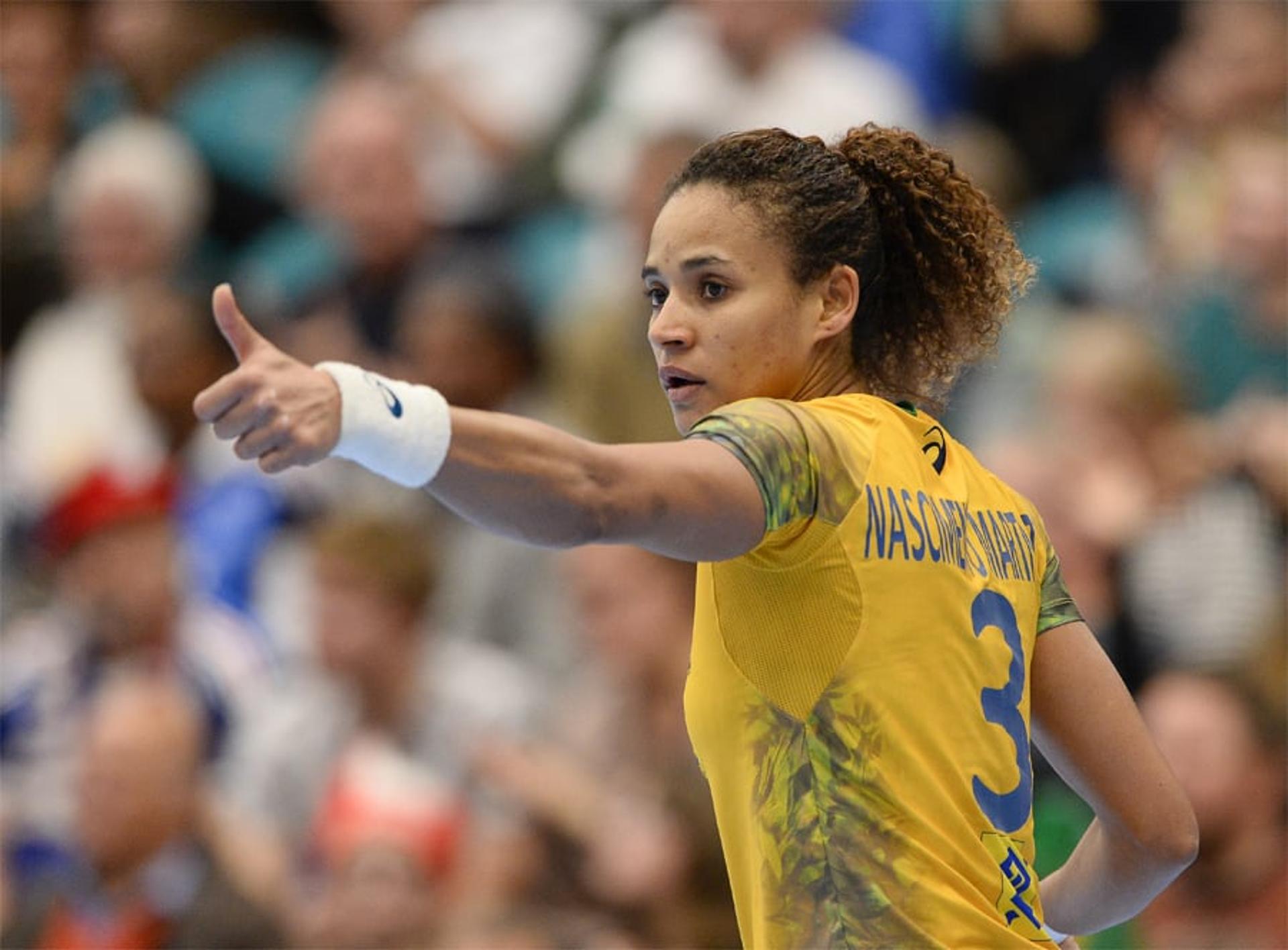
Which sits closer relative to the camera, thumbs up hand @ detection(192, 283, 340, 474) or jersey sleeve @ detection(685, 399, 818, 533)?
thumbs up hand @ detection(192, 283, 340, 474)

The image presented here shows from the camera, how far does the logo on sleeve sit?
3.06 meters

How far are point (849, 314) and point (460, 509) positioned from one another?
0.83 meters

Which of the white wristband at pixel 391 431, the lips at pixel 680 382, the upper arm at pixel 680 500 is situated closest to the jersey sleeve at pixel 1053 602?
the lips at pixel 680 382

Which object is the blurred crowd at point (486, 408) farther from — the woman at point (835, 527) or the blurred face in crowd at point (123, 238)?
Result: the woman at point (835, 527)

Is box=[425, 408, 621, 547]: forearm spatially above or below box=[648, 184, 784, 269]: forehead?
below

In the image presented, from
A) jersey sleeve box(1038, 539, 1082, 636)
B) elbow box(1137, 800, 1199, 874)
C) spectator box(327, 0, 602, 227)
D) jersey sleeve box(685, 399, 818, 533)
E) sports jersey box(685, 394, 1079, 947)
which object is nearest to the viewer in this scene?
jersey sleeve box(685, 399, 818, 533)

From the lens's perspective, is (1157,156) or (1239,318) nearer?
(1239,318)

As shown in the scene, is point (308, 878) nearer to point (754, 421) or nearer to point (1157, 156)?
point (1157, 156)

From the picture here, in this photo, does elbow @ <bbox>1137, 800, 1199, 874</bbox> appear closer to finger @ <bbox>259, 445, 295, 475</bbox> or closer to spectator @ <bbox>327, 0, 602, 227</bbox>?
finger @ <bbox>259, 445, 295, 475</bbox>

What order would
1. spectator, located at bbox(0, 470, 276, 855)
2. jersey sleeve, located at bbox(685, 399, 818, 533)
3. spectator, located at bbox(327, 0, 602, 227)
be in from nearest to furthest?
1. jersey sleeve, located at bbox(685, 399, 818, 533)
2. spectator, located at bbox(0, 470, 276, 855)
3. spectator, located at bbox(327, 0, 602, 227)

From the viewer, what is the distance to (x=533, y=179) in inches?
341

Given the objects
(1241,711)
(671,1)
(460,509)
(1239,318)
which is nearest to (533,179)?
(671,1)

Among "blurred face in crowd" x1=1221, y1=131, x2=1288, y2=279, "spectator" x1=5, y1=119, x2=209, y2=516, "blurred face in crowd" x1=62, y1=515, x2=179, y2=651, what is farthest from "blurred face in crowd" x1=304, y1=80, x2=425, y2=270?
"blurred face in crowd" x1=1221, y1=131, x2=1288, y2=279

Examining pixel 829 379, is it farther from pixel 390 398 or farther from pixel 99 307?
pixel 99 307
